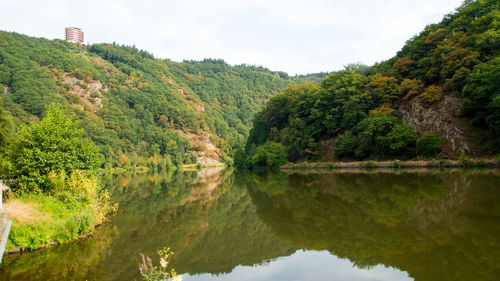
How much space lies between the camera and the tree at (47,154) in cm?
1469

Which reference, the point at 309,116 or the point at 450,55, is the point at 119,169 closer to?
the point at 309,116

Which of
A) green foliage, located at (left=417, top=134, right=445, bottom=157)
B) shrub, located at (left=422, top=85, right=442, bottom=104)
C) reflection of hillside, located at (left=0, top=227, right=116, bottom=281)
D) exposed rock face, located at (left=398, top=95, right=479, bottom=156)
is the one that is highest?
shrub, located at (left=422, top=85, right=442, bottom=104)

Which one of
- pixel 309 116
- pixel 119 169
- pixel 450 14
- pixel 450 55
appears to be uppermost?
pixel 450 14

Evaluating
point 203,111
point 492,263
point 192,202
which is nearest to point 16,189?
point 192,202

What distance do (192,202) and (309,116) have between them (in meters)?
44.4

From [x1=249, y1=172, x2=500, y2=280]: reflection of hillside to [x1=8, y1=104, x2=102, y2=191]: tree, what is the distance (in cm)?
934

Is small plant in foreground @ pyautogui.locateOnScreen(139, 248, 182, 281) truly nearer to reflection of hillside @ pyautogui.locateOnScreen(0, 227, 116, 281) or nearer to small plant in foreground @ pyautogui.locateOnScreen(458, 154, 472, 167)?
reflection of hillside @ pyautogui.locateOnScreen(0, 227, 116, 281)

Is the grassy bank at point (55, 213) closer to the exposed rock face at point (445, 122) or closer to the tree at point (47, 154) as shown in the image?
the tree at point (47, 154)

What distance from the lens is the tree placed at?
578 inches

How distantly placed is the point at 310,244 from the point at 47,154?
12.4 metres

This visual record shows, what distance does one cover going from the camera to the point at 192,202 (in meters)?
21.9

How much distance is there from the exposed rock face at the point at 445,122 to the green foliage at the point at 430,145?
1.16m

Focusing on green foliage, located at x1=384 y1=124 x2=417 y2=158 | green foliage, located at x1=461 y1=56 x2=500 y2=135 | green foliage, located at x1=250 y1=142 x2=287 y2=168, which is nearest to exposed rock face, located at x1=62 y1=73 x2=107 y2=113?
green foliage, located at x1=250 y1=142 x2=287 y2=168

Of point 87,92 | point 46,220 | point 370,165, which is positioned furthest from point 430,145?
point 87,92
